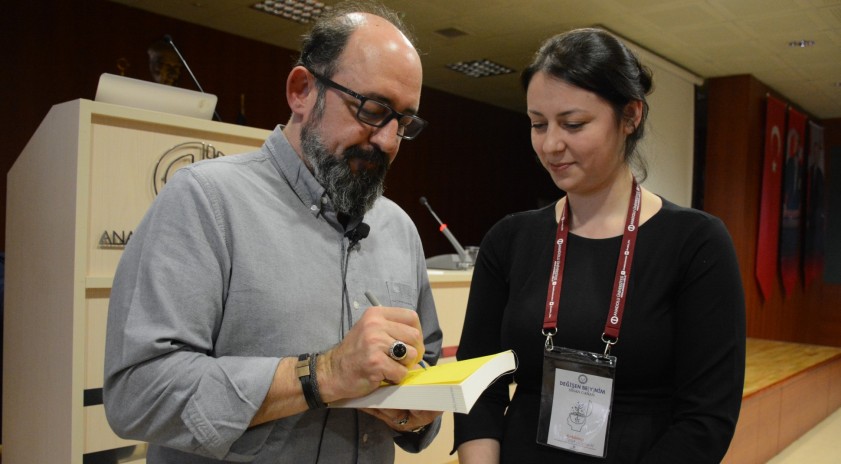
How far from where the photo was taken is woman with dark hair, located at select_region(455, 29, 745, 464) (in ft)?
3.55

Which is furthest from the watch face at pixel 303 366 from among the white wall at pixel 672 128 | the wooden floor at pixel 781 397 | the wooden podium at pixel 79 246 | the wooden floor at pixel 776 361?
the white wall at pixel 672 128

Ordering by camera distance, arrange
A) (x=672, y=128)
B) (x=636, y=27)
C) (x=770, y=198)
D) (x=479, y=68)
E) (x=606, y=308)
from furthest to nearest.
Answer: (x=770, y=198) < (x=479, y=68) < (x=672, y=128) < (x=636, y=27) < (x=606, y=308)

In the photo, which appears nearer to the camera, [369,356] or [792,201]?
[369,356]

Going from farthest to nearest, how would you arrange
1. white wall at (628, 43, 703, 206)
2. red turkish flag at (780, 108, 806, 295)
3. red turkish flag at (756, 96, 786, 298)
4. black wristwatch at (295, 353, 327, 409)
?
red turkish flag at (780, 108, 806, 295), red turkish flag at (756, 96, 786, 298), white wall at (628, 43, 703, 206), black wristwatch at (295, 353, 327, 409)

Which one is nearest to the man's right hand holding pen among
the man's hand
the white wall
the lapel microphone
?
the man's hand

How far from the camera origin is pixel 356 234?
1.15 meters

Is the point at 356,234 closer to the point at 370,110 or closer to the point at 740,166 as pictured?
the point at 370,110

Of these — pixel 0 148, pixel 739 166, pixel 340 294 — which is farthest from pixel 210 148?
pixel 739 166

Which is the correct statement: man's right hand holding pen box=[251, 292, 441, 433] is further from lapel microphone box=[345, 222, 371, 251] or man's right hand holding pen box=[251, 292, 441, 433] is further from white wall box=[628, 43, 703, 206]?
white wall box=[628, 43, 703, 206]

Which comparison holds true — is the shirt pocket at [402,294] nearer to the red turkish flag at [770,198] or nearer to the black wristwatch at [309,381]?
the black wristwatch at [309,381]

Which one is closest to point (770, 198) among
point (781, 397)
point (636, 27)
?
point (636, 27)

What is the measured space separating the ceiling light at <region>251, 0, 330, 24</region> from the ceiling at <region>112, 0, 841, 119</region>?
100mm

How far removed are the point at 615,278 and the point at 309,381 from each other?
55cm

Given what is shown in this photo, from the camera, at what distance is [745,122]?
24.6 ft
